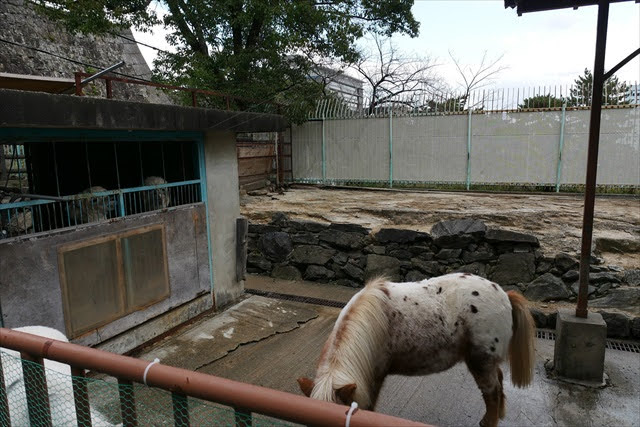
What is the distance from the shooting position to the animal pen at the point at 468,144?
919cm

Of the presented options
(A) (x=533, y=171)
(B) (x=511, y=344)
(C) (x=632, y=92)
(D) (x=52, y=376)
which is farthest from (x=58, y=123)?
(C) (x=632, y=92)

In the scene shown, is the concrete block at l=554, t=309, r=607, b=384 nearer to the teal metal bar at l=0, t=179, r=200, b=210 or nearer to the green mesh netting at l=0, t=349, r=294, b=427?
the green mesh netting at l=0, t=349, r=294, b=427

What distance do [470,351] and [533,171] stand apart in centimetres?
768

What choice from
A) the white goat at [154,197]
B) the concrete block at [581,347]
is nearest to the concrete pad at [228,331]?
the white goat at [154,197]

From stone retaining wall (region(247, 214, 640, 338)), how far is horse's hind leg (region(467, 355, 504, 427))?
257 centimetres

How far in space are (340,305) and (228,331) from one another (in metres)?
1.83

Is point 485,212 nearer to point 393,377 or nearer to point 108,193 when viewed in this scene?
point 393,377

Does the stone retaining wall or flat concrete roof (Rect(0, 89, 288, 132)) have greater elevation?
flat concrete roof (Rect(0, 89, 288, 132))

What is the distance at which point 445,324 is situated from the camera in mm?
3412

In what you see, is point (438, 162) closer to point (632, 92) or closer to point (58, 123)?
point (632, 92)

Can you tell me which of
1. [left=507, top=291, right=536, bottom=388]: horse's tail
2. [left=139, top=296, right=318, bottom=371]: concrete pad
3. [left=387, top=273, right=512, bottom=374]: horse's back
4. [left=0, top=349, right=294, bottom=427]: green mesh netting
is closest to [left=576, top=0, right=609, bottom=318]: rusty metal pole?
[left=507, top=291, right=536, bottom=388]: horse's tail

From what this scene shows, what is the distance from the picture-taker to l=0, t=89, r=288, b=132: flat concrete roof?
2.99 m

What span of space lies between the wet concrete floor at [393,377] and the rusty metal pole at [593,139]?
84 cm

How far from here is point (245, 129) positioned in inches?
230
